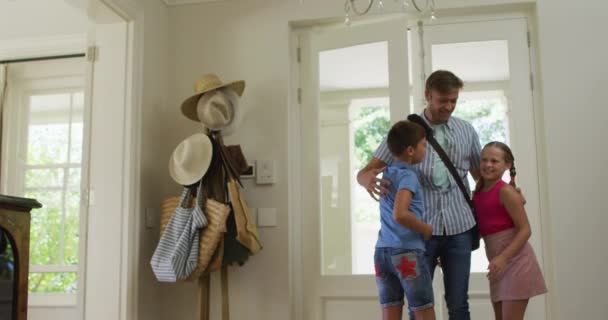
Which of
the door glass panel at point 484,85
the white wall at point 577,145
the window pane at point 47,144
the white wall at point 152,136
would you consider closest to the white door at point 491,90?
the door glass panel at point 484,85

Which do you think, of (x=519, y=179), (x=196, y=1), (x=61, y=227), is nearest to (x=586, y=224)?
(x=519, y=179)

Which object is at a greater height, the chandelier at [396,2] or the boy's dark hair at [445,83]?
the chandelier at [396,2]

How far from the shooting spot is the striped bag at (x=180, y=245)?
9.72 feet

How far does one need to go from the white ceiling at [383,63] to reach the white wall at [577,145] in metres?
0.24

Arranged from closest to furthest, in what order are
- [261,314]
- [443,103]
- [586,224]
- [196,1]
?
1. [443,103]
2. [586,224]
3. [261,314]
4. [196,1]

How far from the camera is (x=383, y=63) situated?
3.45 meters

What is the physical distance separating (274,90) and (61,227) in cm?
187

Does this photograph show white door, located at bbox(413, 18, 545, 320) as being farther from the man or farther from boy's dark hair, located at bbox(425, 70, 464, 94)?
boy's dark hair, located at bbox(425, 70, 464, 94)

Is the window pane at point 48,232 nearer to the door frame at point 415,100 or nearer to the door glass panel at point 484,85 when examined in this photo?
the door frame at point 415,100

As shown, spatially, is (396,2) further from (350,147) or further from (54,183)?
(54,183)

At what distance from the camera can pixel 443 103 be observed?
229cm

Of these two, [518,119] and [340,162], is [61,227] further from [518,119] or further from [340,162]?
[518,119]

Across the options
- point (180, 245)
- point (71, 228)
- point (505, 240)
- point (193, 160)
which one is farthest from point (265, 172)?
point (71, 228)

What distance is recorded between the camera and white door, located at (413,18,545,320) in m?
3.24
